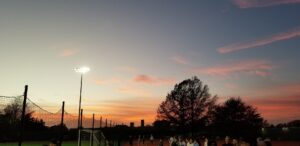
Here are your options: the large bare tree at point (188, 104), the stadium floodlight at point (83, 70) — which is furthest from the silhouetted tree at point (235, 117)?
the stadium floodlight at point (83, 70)

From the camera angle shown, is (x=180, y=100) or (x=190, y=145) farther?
(x=180, y=100)

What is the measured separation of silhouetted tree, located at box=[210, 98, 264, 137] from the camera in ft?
310

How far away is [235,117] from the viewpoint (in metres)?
102

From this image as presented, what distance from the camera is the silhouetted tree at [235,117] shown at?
310 ft

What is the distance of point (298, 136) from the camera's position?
2689 inches

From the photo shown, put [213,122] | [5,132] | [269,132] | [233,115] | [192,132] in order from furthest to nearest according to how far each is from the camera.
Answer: [233,115], [213,122], [192,132], [269,132], [5,132]

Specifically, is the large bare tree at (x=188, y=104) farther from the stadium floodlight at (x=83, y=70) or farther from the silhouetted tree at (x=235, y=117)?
the stadium floodlight at (x=83, y=70)

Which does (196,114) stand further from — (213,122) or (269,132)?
(269,132)

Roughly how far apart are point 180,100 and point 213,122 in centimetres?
1154

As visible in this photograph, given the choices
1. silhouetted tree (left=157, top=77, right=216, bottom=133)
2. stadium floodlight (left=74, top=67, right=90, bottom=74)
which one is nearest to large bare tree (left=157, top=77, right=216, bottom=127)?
silhouetted tree (left=157, top=77, right=216, bottom=133)

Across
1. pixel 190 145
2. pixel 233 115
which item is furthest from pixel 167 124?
pixel 190 145

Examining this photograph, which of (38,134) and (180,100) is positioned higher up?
(180,100)

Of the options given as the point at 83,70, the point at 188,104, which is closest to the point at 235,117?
the point at 188,104

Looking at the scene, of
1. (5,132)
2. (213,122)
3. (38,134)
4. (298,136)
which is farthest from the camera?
(213,122)
